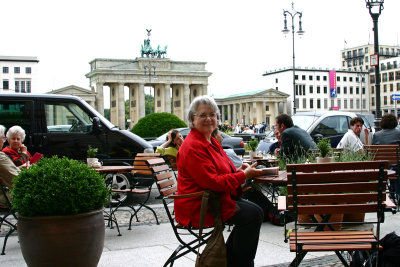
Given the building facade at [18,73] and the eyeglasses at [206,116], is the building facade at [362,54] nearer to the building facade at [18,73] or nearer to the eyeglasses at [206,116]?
the building facade at [18,73]

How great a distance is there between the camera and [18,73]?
320ft

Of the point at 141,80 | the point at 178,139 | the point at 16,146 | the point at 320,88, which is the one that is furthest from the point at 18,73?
the point at 16,146

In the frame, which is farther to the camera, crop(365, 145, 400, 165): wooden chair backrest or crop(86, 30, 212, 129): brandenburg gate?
crop(86, 30, 212, 129): brandenburg gate

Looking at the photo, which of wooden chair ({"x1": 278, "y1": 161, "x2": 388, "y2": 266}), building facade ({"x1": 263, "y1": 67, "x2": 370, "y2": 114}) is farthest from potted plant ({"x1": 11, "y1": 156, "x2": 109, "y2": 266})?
building facade ({"x1": 263, "y1": 67, "x2": 370, "y2": 114})

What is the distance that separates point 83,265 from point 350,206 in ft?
7.54

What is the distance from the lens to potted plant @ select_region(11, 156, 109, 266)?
13.9ft

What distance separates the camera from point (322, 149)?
18.1ft

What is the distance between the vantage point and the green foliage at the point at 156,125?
32.6 meters

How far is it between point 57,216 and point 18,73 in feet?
328

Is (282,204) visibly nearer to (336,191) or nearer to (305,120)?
(336,191)

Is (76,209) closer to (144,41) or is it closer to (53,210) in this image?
(53,210)

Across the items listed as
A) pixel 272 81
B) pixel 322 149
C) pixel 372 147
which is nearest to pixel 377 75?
pixel 372 147

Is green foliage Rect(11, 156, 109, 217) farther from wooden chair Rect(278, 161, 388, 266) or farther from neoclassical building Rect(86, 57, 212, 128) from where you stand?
neoclassical building Rect(86, 57, 212, 128)

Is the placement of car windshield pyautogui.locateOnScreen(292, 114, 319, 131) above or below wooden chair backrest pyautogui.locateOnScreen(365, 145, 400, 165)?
above
